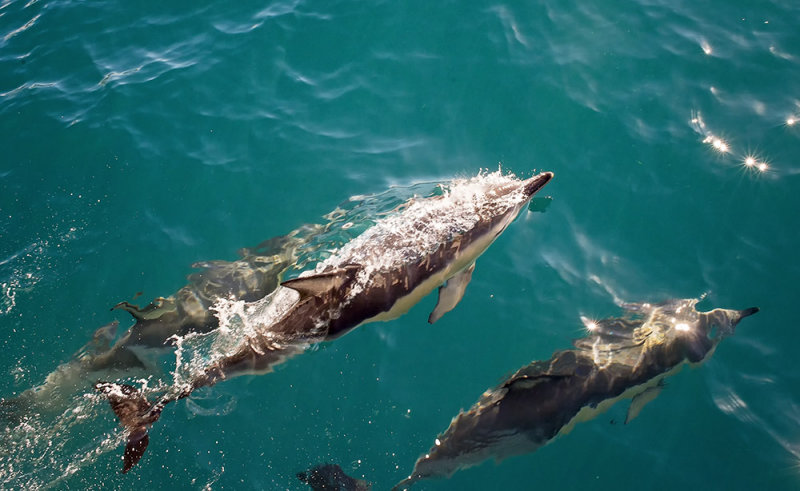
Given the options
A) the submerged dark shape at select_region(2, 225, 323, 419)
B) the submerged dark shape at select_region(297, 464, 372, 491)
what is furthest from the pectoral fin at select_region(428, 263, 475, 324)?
the submerged dark shape at select_region(2, 225, 323, 419)

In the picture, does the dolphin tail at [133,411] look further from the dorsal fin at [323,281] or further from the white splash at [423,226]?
the white splash at [423,226]

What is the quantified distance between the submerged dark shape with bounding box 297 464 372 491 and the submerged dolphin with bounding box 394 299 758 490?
1.82 feet

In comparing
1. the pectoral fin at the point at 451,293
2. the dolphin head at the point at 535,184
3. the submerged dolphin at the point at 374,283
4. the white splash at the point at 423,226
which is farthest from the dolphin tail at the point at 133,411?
the dolphin head at the point at 535,184

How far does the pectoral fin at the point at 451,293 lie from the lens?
6.92 meters

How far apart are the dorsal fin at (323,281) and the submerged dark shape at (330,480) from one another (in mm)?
2061

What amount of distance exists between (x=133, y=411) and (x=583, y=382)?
516cm

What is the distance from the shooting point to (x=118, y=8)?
1150cm

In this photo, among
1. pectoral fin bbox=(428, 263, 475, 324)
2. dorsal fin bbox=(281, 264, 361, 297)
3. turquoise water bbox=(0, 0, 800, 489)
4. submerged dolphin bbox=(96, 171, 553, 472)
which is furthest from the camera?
pectoral fin bbox=(428, 263, 475, 324)

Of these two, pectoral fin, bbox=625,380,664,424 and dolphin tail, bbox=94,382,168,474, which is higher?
dolphin tail, bbox=94,382,168,474

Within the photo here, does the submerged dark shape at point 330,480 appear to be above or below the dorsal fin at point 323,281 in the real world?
below

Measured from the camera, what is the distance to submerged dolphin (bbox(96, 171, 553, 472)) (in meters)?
5.82

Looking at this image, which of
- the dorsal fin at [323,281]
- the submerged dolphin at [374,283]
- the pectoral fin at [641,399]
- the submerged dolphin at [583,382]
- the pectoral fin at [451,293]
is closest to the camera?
the dorsal fin at [323,281]

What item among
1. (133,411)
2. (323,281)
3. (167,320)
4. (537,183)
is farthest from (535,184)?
(133,411)

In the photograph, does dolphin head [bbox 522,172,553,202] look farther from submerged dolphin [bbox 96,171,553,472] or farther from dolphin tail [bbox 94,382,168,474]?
dolphin tail [bbox 94,382,168,474]
